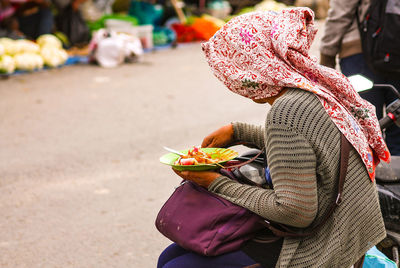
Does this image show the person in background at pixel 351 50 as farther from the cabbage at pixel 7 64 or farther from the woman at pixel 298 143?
the cabbage at pixel 7 64

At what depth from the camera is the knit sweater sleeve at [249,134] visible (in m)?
2.57

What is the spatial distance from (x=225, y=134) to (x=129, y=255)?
4.54 feet

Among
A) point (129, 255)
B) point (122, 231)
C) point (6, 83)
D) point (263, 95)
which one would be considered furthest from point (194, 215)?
point (6, 83)

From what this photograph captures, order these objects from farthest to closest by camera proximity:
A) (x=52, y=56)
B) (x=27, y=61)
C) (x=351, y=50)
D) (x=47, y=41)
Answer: (x=47, y=41) → (x=52, y=56) → (x=27, y=61) → (x=351, y=50)

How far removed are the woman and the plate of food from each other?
0.04 m

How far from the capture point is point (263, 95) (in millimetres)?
2096

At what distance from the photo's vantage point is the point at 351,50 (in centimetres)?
371

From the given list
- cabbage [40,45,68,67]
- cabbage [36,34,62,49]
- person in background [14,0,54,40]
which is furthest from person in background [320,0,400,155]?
person in background [14,0,54,40]

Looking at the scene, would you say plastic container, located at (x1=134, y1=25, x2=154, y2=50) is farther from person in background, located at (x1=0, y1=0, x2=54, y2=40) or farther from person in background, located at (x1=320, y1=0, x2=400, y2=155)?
person in background, located at (x1=320, y1=0, x2=400, y2=155)

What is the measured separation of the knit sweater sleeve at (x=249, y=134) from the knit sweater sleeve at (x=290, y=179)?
1.82 ft

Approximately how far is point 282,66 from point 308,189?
448 millimetres

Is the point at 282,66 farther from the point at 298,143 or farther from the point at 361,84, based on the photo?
the point at 361,84

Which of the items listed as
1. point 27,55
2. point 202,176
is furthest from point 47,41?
point 202,176

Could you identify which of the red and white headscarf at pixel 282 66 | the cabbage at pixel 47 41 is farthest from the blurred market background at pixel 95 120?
the red and white headscarf at pixel 282 66
